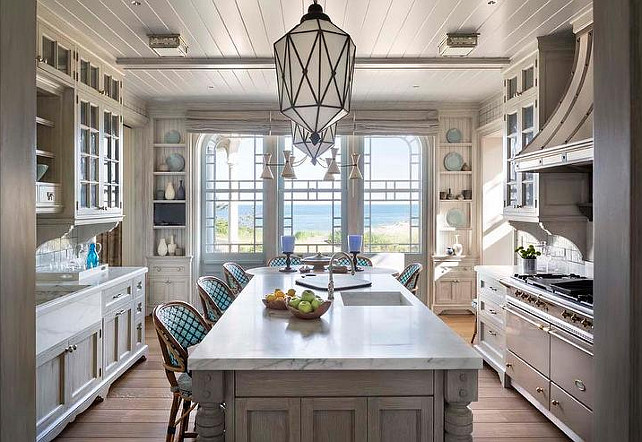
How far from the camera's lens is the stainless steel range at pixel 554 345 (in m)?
2.93

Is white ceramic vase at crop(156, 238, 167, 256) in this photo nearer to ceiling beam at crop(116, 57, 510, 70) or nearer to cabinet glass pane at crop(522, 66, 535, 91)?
ceiling beam at crop(116, 57, 510, 70)

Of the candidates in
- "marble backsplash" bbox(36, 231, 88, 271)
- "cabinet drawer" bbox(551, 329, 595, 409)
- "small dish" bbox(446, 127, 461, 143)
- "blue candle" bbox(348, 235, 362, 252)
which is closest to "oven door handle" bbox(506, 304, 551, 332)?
"cabinet drawer" bbox(551, 329, 595, 409)

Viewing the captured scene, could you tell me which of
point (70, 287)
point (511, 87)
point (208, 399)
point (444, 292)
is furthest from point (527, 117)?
point (70, 287)

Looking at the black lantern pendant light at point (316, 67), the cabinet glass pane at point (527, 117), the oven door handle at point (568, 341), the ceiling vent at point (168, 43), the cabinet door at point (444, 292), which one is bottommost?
the cabinet door at point (444, 292)

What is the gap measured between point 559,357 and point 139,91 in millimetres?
5197

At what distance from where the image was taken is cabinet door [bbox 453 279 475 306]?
682cm

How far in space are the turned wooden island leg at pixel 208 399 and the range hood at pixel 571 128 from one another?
7.81 feet

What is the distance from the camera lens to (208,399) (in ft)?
6.30

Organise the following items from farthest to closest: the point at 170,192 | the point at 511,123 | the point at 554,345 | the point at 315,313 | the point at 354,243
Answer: the point at 170,192, the point at 354,243, the point at 511,123, the point at 554,345, the point at 315,313

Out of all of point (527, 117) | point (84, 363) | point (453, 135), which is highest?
point (453, 135)

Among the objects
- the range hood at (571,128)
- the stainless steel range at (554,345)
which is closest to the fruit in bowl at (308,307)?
the stainless steel range at (554,345)

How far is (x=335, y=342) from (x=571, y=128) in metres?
2.29

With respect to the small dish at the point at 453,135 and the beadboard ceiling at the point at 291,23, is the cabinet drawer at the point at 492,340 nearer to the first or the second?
the beadboard ceiling at the point at 291,23

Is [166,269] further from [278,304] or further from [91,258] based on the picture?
[278,304]
